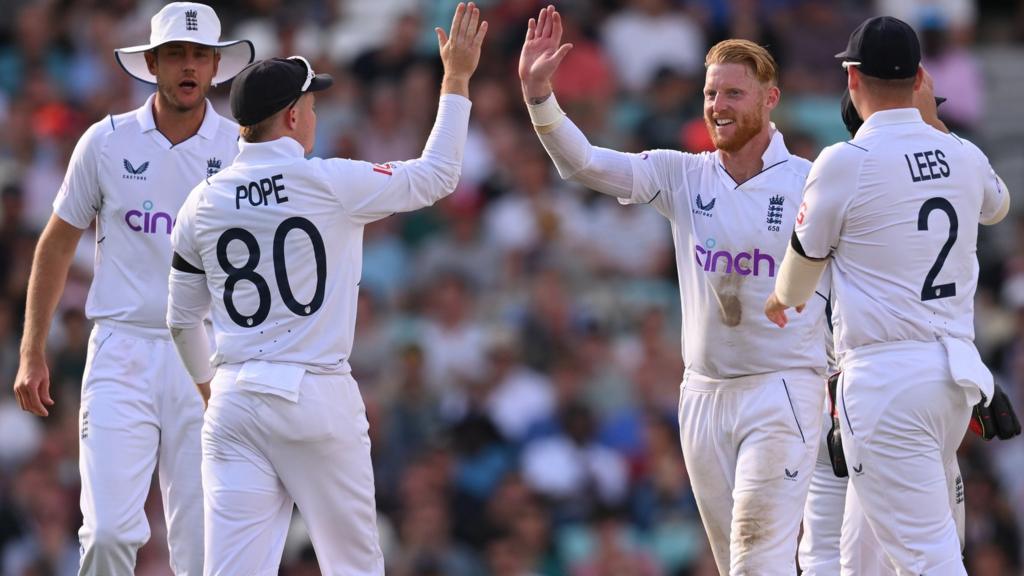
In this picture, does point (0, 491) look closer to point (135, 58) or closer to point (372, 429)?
point (372, 429)

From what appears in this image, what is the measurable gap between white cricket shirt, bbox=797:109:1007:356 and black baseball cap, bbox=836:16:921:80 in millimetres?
183

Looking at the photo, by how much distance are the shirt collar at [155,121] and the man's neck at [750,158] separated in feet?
8.52

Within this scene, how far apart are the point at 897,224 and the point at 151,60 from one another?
3.84m

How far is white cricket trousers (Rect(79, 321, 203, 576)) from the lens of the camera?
27.1 ft

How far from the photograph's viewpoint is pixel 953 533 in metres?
7.34

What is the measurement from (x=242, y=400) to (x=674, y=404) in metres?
6.82

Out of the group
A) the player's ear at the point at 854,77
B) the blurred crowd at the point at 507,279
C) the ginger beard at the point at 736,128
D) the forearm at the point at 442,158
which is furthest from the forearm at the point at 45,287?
the blurred crowd at the point at 507,279

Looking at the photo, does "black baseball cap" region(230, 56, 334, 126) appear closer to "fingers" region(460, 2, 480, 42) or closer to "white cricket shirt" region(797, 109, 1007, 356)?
"fingers" region(460, 2, 480, 42)

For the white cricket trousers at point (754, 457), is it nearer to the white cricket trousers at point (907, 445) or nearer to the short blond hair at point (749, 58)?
the white cricket trousers at point (907, 445)

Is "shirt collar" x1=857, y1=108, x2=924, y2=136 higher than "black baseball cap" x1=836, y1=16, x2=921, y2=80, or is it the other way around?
"black baseball cap" x1=836, y1=16, x2=921, y2=80

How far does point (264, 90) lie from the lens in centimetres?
757

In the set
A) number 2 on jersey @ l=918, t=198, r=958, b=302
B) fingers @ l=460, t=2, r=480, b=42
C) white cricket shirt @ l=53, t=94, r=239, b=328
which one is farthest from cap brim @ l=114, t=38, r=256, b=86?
number 2 on jersey @ l=918, t=198, r=958, b=302

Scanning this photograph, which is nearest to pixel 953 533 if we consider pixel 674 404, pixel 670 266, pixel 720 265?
pixel 720 265

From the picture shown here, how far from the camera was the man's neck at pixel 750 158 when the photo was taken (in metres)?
8.33
